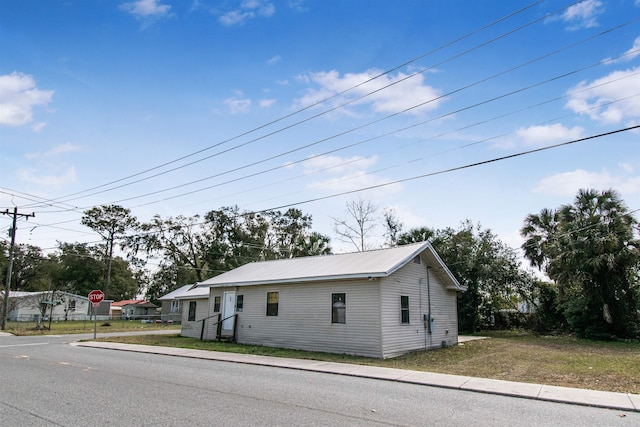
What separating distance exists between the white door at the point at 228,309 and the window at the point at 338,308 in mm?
6281

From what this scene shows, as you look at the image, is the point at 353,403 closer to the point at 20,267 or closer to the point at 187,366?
the point at 187,366

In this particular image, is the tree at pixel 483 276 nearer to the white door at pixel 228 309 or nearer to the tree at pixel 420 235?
the tree at pixel 420 235

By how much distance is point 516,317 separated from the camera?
2859 centimetres

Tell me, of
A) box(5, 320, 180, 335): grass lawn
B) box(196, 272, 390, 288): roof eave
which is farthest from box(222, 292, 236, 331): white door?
box(5, 320, 180, 335): grass lawn

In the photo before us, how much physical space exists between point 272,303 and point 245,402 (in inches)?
442

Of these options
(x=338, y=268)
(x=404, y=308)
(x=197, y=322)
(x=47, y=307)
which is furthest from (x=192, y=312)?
(x=47, y=307)

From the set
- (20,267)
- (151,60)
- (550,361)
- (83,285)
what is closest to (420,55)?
(151,60)

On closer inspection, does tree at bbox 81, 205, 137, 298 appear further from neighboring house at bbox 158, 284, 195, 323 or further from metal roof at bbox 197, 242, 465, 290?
metal roof at bbox 197, 242, 465, 290

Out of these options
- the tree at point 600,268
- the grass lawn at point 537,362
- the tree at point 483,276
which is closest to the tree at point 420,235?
the tree at point 483,276

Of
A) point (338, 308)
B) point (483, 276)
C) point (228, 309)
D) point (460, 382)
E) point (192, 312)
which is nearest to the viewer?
point (460, 382)

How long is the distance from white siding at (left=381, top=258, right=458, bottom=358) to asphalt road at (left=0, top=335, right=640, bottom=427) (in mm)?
5080

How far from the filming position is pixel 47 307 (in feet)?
126

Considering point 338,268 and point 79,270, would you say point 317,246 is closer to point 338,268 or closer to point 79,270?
point 338,268

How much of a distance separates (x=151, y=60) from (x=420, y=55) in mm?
8152
